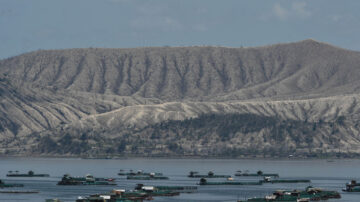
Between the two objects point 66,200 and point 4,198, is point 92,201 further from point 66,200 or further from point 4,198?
point 4,198

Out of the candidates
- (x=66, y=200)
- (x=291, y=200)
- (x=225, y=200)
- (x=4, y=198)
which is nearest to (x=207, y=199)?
(x=225, y=200)

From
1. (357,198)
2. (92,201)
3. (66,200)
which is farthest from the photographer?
(357,198)

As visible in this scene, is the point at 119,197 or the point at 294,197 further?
the point at 294,197

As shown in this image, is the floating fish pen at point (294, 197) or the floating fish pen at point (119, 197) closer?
the floating fish pen at point (119, 197)

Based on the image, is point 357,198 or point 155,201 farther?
point 357,198

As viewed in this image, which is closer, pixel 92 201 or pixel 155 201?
pixel 92 201

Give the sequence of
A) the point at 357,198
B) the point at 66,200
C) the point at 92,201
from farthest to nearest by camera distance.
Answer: the point at 357,198, the point at 66,200, the point at 92,201

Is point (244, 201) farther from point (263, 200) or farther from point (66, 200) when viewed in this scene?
point (66, 200)

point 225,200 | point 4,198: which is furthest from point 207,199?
point 4,198

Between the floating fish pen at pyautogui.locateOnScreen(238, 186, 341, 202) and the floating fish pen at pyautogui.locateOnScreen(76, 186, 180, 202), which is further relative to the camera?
the floating fish pen at pyautogui.locateOnScreen(238, 186, 341, 202)
